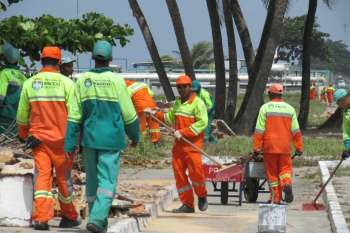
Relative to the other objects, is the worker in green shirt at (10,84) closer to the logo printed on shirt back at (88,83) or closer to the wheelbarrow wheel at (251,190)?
the logo printed on shirt back at (88,83)

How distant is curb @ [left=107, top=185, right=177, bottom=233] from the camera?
11.5 m

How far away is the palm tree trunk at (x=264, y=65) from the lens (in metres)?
30.4

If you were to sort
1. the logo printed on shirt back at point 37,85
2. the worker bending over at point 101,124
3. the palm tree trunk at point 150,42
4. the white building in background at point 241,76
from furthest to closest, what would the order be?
the white building in background at point 241,76
the palm tree trunk at point 150,42
the logo printed on shirt back at point 37,85
the worker bending over at point 101,124

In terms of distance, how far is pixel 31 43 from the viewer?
15148 millimetres

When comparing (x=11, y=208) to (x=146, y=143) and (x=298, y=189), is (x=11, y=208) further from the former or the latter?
(x=146, y=143)

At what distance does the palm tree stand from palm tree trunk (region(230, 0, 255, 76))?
58787mm

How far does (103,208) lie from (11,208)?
1.40m

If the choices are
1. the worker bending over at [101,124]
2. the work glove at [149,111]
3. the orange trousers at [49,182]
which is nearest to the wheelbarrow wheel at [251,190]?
the work glove at [149,111]

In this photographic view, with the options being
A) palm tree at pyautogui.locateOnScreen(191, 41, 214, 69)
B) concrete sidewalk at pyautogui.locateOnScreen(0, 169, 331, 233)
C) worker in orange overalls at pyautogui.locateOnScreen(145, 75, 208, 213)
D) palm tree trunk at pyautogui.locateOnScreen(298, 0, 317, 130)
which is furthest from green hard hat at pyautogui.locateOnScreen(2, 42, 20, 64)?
palm tree at pyautogui.locateOnScreen(191, 41, 214, 69)

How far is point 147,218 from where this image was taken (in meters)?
13.3

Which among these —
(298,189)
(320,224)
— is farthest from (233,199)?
(320,224)

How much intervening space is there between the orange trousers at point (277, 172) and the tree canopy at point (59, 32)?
2.94 metres

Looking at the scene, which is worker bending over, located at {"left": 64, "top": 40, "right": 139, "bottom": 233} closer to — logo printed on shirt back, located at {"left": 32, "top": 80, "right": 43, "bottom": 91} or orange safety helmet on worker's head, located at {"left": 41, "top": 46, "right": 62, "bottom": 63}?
logo printed on shirt back, located at {"left": 32, "top": 80, "right": 43, "bottom": 91}

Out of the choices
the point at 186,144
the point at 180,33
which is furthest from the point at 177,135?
the point at 180,33
